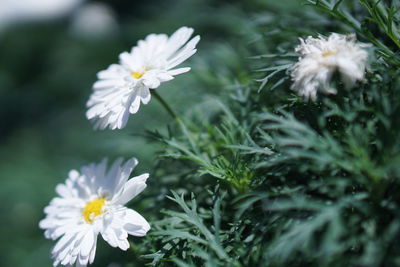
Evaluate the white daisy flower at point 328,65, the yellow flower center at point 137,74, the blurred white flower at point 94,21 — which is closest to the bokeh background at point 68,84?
the blurred white flower at point 94,21

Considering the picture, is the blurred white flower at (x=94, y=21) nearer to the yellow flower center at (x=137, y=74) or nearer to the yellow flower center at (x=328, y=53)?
the yellow flower center at (x=137, y=74)

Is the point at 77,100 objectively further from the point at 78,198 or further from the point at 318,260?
the point at 318,260

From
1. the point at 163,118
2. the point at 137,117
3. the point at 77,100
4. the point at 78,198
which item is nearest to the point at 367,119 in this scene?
the point at 78,198

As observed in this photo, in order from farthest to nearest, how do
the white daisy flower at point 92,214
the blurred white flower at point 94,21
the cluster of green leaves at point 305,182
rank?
the blurred white flower at point 94,21, the white daisy flower at point 92,214, the cluster of green leaves at point 305,182

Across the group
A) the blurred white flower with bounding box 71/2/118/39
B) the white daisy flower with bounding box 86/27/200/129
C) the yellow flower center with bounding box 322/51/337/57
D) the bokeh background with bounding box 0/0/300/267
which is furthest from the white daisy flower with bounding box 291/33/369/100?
the blurred white flower with bounding box 71/2/118/39

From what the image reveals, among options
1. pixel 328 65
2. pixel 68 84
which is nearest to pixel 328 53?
pixel 328 65

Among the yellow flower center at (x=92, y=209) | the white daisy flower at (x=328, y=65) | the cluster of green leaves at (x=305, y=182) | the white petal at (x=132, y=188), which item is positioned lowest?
the yellow flower center at (x=92, y=209)

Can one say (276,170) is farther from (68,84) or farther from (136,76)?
(68,84)

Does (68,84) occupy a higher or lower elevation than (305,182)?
lower
